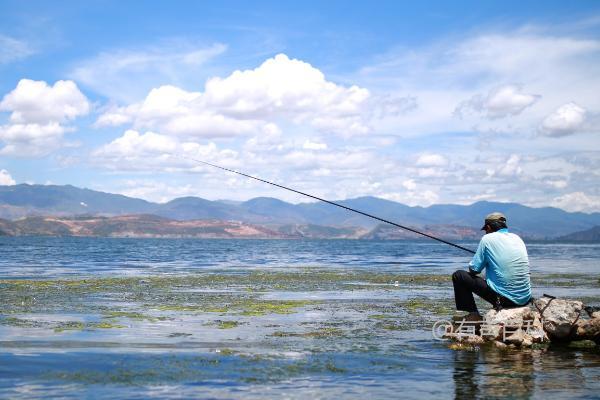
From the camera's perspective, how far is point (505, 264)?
47.4 feet

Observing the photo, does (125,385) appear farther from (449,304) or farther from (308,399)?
(449,304)

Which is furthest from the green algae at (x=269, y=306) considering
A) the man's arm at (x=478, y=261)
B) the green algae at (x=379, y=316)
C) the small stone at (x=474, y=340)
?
the man's arm at (x=478, y=261)

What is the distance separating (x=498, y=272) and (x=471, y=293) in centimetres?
84

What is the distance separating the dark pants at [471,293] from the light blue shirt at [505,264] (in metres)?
0.14

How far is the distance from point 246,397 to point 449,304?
49.8 ft

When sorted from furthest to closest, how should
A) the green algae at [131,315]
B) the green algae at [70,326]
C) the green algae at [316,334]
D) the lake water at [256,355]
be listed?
the green algae at [131,315]
the green algae at [70,326]
the green algae at [316,334]
the lake water at [256,355]

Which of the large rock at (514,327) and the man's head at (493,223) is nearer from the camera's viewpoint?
the large rock at (514,327)

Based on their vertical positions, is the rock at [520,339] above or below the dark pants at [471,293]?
below

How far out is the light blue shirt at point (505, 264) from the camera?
1442 cm

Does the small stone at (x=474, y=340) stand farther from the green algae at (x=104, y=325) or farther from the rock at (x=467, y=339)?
the green algae at (x=104, y=325)

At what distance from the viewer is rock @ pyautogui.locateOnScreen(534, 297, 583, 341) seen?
14.6 m

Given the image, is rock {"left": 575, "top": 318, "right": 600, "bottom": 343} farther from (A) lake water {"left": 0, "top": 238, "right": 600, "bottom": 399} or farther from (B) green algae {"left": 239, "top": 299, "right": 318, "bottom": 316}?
(B) green algae {"left": 239, "top": 299, "right": 318, "bottom": 316}

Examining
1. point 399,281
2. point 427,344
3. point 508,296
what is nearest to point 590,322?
point 508,296

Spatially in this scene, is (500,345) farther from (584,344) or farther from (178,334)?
(178,334)
